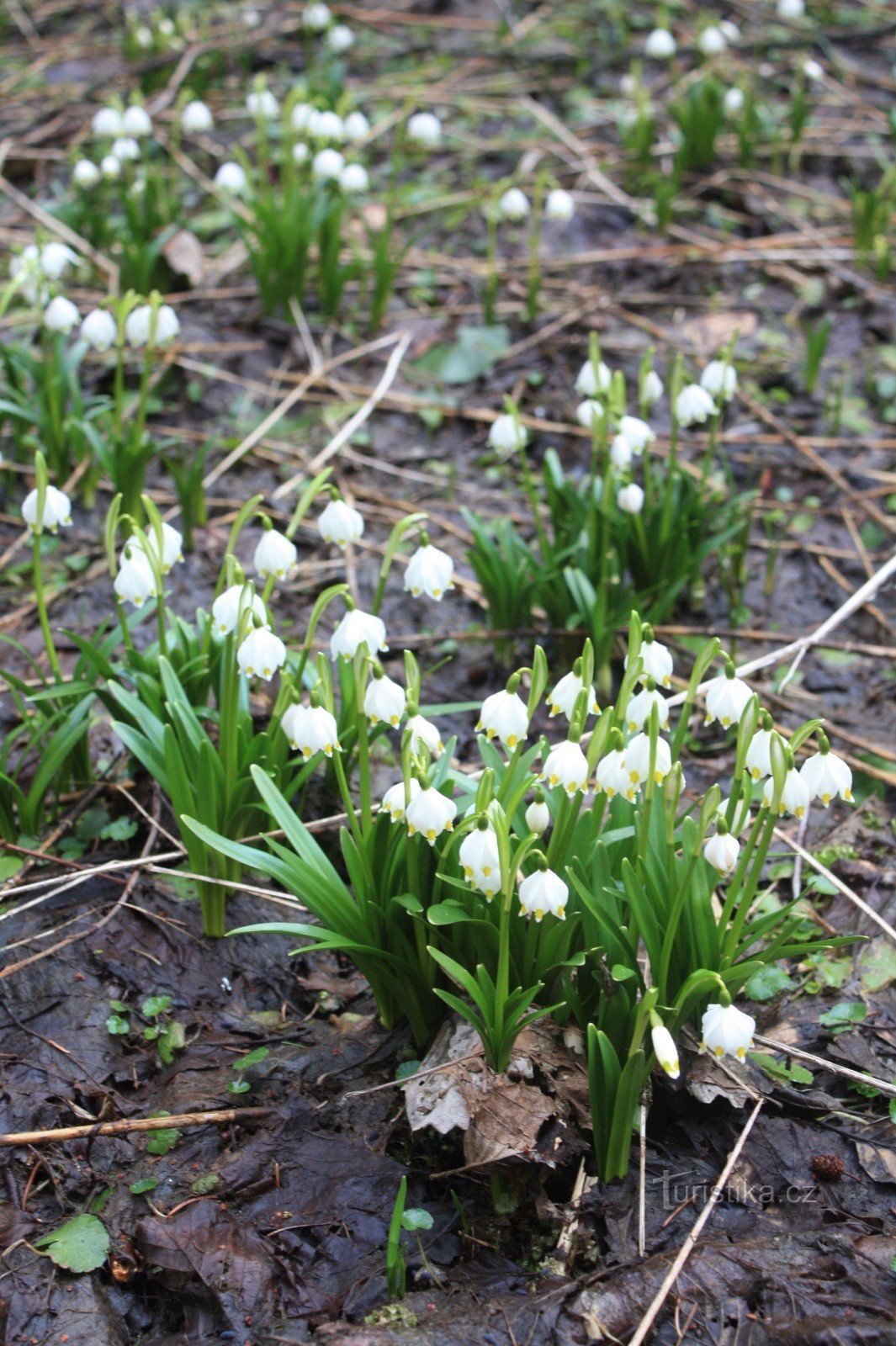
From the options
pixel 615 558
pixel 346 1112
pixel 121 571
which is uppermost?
pixel 121 571

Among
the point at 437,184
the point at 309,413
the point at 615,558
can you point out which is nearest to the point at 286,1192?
the point at 615,558

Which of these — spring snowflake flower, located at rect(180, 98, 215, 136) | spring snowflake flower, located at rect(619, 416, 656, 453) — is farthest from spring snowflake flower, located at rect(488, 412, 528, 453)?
spring snowflake flower, located at rect(180, 98, 215, 136)

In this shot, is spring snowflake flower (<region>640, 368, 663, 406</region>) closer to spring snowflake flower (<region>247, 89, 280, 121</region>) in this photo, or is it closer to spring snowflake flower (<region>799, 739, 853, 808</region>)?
spring snowflake flower (<region>799, 739, 853, 808</region>)

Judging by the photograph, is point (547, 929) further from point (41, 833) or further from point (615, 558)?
point (615, 558)

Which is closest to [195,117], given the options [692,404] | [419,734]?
[692,404]

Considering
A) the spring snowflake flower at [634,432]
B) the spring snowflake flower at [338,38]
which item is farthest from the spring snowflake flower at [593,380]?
the spring snowflake flower at [338,38]

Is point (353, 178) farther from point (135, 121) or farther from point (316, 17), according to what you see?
point (316, 17)
